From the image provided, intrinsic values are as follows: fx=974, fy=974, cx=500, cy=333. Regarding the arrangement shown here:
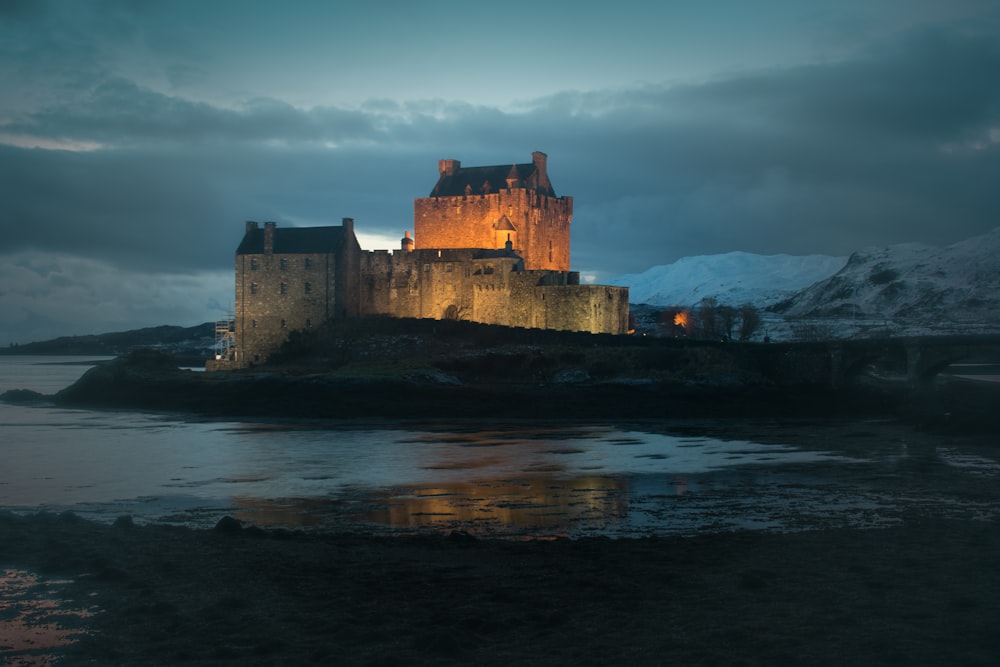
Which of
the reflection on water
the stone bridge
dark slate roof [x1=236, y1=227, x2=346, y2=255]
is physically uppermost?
dark slate roof [x1=236, y1=227, x2=346, y2=255]

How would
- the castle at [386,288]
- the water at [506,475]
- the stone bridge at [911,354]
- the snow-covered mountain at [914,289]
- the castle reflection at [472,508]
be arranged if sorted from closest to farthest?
the castle reflection at [472,508], the water at [506,475], the stone bridge at [911,354], the castle at [386,288], the snow-covered mountain at [914,289]

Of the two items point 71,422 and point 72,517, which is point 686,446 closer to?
point 72,517

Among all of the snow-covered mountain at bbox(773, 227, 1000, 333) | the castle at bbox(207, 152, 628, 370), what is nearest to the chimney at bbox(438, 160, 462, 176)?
the castle at bbox(207, 152, 628, 370)

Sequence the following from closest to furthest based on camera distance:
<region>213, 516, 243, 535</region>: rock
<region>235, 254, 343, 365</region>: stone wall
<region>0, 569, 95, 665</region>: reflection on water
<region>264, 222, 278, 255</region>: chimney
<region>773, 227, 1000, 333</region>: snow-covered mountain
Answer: <region>0, 569, 95, 665</region>: reflection on water < <region>213, 516, 243, 535</region>: rock < <region>235, 254, 343, 365</region>: stone wall < <region>264, 222, 278, 255</region>: chimney < <region>773, 227, 1000, 333</region>: snow-covered mountain

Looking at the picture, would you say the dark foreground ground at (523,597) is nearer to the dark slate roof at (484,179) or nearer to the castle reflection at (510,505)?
the castle reflection at (510,505)

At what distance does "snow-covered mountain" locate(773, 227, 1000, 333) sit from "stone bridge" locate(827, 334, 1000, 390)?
62.5 meters

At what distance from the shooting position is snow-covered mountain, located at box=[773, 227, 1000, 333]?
126062mm

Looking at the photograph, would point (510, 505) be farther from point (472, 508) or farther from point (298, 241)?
point (298, 241)

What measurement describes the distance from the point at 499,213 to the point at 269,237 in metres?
13.6

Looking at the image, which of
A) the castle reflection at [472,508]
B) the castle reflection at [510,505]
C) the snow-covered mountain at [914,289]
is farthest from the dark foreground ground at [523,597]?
the snow-covered mountain at [914,289]

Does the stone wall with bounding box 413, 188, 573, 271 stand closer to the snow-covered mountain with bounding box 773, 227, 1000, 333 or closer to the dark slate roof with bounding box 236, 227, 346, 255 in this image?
the dark slate roof with bounding box 236, 227, 346, 255

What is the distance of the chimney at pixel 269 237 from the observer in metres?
54.3

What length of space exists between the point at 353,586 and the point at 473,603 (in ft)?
5.39

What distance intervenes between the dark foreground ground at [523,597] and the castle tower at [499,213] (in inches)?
1715
